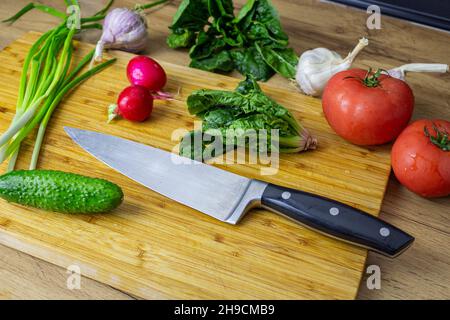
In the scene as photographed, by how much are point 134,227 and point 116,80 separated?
642mm

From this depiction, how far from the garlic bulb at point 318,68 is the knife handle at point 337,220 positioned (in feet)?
1.73

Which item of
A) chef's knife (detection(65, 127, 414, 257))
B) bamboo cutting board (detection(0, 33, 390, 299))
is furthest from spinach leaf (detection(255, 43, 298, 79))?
chef's knife (detection(65, 127, 414, 257))

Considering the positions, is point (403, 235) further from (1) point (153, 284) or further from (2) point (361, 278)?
(1) point (153, 284)

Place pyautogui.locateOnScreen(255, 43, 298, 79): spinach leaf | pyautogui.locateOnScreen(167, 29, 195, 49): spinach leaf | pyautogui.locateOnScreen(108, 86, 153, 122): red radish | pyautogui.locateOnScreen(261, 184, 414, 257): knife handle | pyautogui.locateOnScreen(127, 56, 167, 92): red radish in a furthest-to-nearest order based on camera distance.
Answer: pyautogui.locateOnScreen(167, 29, 195, 49): spinach leaf < pyautogui.locateOnScreen(255, 43, 298, 79): spinach leaf < pyautogui.locateOnScreen(127, 56, 167, 92): red radish < pyautogui.locateOnScreen(108, 86, 153, 122): red radish < pyautogui.locateOnScreen(261, 184, 414, 257): knife handle

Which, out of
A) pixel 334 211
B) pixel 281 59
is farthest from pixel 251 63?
pixel 334 211

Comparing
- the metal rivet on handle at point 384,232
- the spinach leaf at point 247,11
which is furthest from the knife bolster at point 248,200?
the spinach leaf at point 247,11

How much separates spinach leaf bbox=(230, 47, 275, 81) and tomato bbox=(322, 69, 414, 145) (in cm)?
38

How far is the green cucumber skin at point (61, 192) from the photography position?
4.60 ft

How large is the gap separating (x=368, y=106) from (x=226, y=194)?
0.45 meters

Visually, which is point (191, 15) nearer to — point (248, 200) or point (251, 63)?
point (251, 63)

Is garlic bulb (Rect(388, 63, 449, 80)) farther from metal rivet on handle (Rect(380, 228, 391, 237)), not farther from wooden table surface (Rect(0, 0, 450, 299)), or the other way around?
metal rivet on handle (Rect(380, 228, 391, 237))

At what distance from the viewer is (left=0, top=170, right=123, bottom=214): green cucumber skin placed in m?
1.40

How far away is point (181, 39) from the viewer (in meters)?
2.11

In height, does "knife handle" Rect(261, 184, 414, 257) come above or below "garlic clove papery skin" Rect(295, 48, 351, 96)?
below
